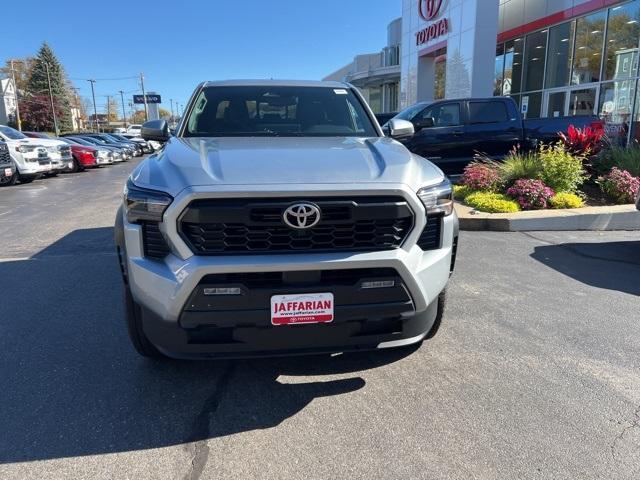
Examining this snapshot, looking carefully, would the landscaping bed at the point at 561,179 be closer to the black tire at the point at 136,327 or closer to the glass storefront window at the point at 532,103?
the black tire at the point at 136,327

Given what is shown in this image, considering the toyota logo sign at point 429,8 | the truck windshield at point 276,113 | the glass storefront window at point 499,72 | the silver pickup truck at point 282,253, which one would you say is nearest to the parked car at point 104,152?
the toyota logo sign at point 429,8

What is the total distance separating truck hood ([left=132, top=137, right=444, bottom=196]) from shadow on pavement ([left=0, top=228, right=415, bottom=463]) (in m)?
1.25

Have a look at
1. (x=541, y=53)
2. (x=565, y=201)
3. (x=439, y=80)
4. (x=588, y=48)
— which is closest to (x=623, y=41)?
(x=588, y=48)

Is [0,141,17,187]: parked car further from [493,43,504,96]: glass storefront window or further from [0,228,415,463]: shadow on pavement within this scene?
[493,43,504,96]: glass storefront window

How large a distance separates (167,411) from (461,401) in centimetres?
169

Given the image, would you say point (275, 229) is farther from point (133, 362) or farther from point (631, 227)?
point (631, 227)

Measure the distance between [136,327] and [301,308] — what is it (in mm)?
1104

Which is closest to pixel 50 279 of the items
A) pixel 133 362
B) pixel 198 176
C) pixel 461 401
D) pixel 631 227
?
pixel 133 362

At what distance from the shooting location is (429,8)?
21531mm

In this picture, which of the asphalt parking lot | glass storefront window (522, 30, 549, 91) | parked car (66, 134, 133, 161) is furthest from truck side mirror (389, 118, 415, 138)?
parked car (66, 134, 133, 161)

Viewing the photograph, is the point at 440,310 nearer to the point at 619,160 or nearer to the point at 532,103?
the point at 619,160

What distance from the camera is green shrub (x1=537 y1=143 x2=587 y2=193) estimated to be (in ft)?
27.3

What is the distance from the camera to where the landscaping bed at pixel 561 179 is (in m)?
8.13

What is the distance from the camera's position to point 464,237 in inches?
281
